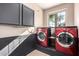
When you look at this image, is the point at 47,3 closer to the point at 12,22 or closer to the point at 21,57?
the point at 12,22

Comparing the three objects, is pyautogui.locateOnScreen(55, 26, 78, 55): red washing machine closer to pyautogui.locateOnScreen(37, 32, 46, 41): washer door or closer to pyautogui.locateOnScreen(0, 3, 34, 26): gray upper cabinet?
pyautogui.locateOnScreen(37, 32, 46, 41): washer door

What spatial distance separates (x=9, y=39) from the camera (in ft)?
3.64

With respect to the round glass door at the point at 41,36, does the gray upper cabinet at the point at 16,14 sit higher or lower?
higher

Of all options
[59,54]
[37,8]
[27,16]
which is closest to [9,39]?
[27,16]

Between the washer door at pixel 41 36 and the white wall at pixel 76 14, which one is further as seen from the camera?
the washer door at pixel 41 36

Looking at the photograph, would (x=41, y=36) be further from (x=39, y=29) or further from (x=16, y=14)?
(x=16, y=14)

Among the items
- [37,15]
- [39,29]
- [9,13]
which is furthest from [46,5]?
[9,13]

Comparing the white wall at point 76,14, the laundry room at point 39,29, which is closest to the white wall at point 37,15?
the laundry room at point 39,29

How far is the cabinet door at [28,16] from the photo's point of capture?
3.83 ft

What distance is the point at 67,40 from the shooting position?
1.14 meters

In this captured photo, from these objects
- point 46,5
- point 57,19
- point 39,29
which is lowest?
point 39,29

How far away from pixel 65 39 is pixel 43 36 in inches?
10.6

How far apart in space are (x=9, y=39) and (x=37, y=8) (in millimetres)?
498

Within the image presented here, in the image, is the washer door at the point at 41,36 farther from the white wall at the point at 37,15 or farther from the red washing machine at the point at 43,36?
the white wall at the point at 37,15
